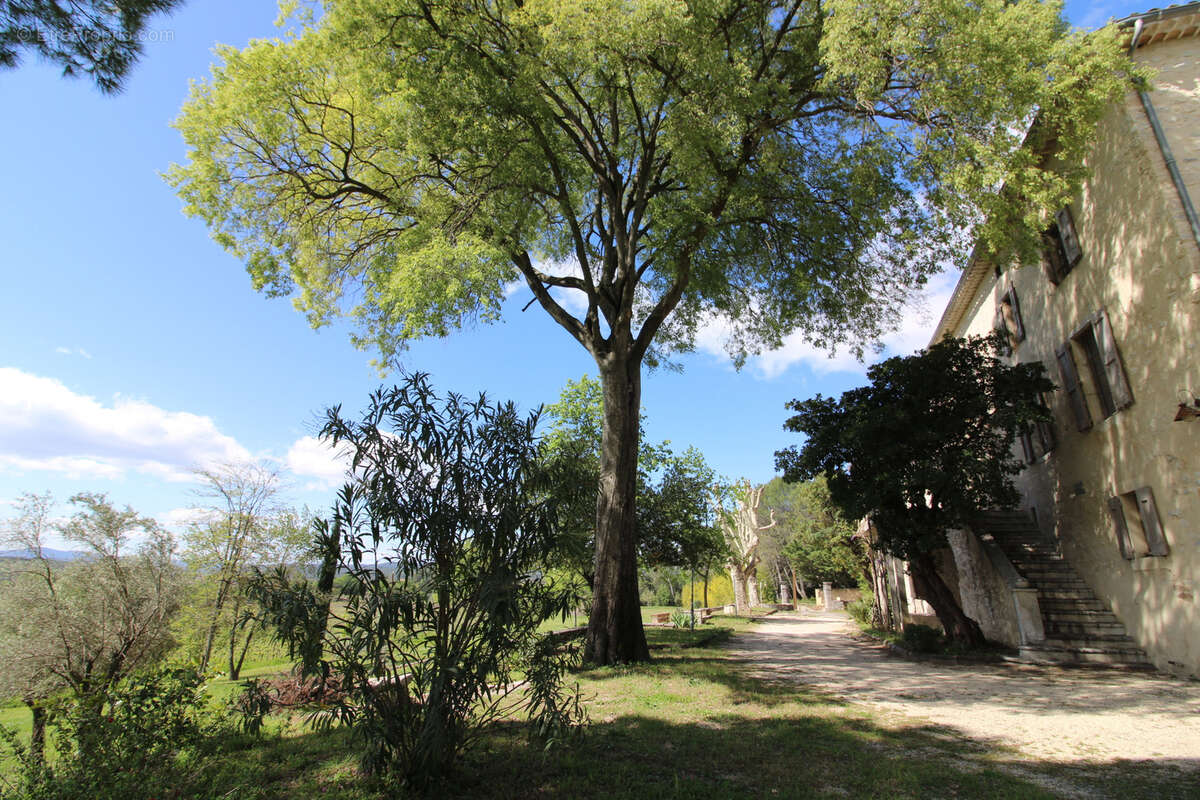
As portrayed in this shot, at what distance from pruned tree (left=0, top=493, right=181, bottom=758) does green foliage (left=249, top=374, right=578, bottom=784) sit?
253 inches

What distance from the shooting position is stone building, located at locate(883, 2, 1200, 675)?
27.0 feet

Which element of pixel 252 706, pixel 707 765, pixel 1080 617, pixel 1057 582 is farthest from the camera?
pixel 1057 582

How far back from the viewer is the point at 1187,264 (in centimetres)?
799

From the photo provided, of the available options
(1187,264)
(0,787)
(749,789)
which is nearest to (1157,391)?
(1187,264)

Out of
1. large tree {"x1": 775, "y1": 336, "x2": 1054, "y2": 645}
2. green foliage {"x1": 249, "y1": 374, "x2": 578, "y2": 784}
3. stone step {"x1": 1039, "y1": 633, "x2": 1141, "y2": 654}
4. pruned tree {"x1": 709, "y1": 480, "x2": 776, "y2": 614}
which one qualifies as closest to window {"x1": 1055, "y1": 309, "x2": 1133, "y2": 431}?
large tree {"x1": 775, "y1": 336, "x2": 1054, "y2": 645}

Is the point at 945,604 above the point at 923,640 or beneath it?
above

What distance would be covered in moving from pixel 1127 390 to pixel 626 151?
10.4 metres

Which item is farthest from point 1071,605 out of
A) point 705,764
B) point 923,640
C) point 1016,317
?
point 705,764

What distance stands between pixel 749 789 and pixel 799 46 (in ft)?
38.7

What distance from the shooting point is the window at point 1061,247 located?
35.0 feet

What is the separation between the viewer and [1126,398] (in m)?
9.27

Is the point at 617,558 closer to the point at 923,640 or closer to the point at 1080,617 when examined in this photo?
the point at 923,640

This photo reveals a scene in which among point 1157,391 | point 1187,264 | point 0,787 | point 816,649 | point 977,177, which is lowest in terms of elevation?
point 816,649

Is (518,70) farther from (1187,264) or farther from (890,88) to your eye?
(1187,264)
